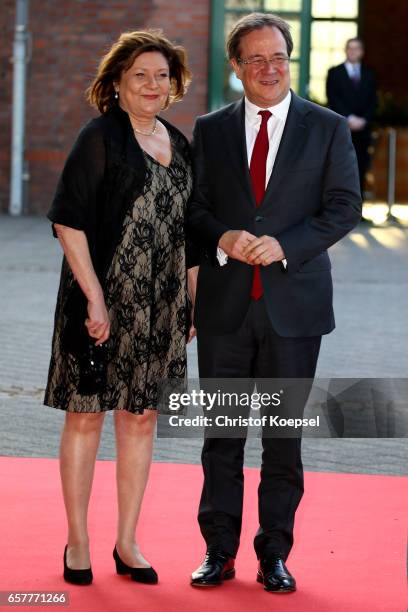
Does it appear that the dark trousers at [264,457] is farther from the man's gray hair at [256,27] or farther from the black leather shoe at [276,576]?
the man's gray hair at [256,27]

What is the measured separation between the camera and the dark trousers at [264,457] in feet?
15.0

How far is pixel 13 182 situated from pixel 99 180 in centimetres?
1371

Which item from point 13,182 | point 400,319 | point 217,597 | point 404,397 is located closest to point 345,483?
point 217,597

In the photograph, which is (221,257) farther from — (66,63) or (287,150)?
(66,63)

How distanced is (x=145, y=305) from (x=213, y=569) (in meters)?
0.88

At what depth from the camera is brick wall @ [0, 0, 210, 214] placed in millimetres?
17500

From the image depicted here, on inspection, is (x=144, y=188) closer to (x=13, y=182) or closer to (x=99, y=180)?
Result: (x=99, y=180)

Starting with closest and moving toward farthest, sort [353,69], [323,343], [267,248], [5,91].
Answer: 1. [267,248]
2. [323,343]
3. [353,69]
4. [5,91]

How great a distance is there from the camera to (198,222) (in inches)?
180

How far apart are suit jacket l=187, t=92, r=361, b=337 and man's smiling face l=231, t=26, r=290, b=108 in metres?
0.11

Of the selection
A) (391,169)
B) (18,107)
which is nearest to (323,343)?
(391,169)

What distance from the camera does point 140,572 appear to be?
15.2ft

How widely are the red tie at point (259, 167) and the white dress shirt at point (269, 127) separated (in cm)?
1

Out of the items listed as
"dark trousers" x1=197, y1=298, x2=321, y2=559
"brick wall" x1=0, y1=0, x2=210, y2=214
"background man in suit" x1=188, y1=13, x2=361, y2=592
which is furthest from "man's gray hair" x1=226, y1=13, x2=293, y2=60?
"brick wall" x1=0, y1=0, x2=210, y2=214
